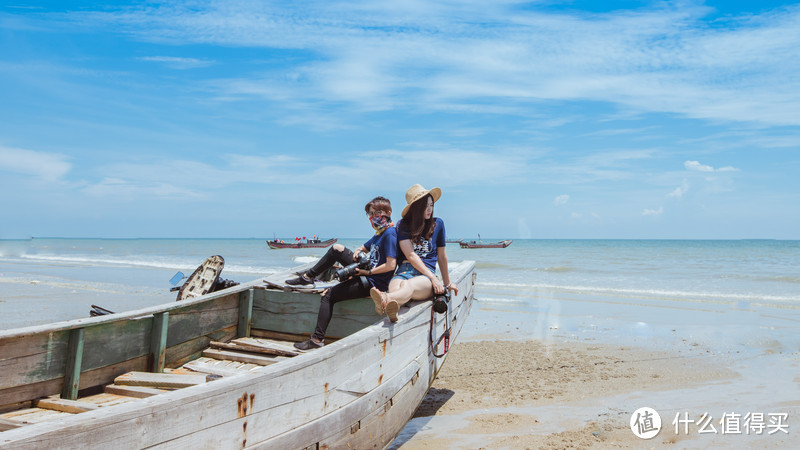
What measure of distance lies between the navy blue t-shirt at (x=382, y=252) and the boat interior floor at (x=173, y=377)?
2.71ft

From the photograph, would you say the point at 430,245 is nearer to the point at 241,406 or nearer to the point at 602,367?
the point at 241,406

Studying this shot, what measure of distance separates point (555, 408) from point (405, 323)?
8.53ft

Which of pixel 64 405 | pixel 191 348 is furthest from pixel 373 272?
pixel 64 405

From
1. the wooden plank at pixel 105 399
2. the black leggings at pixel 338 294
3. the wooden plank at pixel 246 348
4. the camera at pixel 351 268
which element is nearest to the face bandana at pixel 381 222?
the camera at pixel 351 268

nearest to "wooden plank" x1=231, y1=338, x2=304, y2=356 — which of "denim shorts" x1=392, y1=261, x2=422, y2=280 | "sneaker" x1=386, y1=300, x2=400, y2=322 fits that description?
"denim shorts" x1=392, y1=261, x2=422, y2=280

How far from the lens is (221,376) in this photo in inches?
159

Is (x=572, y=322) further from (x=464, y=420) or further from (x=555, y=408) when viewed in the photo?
(x=464, y=420)

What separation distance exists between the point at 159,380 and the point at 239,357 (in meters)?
0.89

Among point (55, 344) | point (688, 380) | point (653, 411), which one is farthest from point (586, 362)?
point (55, 344)

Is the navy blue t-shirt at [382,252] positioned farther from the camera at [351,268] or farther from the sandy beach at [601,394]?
the sandy beach at [601,394]

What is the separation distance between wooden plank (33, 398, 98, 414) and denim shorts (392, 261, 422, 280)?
2.50 meters

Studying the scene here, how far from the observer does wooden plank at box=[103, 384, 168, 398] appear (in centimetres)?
359

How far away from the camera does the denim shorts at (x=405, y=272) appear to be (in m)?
4.73

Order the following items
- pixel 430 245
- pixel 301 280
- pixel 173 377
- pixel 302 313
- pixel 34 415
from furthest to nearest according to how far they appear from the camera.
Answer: pixel 301 280 < pixel 302 313 < pixel 430 245 < pixel 173 377 < pixel 34 415
